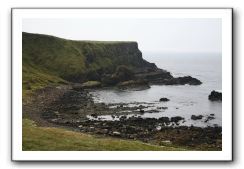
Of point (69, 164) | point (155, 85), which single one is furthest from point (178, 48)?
point (155, 85)

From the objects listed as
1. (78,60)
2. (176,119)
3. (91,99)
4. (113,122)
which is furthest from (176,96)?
(78,60)

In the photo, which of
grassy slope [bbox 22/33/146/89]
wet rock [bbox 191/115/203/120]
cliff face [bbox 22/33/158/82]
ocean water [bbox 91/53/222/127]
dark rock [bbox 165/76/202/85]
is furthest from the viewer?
cliff face [bbox 22/33/158/82]

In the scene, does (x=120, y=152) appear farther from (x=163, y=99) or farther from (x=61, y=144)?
(x=163, y=99)

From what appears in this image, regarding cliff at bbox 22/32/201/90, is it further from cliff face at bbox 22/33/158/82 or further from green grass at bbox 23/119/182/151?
green grass at bbox 23/119/182/151

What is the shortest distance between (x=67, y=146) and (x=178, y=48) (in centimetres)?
483

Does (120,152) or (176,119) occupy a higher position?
(176,119)

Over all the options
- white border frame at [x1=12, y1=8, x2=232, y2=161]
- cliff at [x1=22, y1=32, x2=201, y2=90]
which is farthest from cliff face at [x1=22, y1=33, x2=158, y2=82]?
white border frame at [x1=12, y1=8, x2=232, y2=161]

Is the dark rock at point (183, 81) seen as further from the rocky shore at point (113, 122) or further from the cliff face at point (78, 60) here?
the rocky shore at point (113, 122)

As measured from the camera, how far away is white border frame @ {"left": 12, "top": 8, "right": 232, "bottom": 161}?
11.3 meters

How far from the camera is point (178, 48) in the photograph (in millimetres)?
13109

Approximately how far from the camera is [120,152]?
11.4 meters

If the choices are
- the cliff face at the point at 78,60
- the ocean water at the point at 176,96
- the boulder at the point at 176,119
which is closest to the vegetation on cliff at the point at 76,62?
the cliff face at the point at 78,60

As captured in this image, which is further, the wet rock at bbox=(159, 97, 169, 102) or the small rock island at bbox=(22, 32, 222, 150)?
the wet rock at bbox=(159, 97, 169, 102)

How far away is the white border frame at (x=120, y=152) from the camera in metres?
11.3
